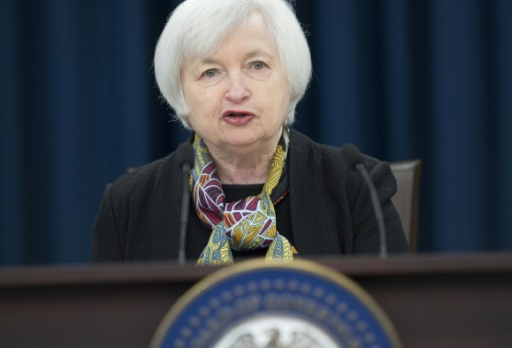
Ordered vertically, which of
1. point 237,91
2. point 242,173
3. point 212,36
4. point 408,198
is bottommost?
point 408,198

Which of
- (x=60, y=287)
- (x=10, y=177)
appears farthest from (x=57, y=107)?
(x=60, y=287)

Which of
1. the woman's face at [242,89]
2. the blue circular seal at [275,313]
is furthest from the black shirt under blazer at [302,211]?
the blue circular seal at [275,313]

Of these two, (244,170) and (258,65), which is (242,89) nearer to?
(258,65)

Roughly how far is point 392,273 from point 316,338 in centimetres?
10

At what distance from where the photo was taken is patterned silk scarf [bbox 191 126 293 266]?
1.55 metres

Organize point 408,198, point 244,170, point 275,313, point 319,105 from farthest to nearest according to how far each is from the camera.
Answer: point 319,105, point 408,198, point 244,170, point 275,313

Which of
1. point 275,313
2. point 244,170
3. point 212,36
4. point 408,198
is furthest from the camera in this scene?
point 408,198

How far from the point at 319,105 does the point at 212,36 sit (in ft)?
3.16

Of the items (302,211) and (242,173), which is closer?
(302,211)

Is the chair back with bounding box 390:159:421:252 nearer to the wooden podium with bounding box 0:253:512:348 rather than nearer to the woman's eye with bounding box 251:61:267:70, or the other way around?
the woman's eye with bounding box 251:61:267:70

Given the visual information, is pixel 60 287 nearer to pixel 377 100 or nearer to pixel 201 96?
pixel 201 96

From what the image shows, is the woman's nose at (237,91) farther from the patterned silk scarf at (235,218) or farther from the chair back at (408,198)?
the chair back at (408,198)

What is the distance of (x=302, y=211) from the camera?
1605mm

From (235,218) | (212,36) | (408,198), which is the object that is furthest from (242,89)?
(408,198)
